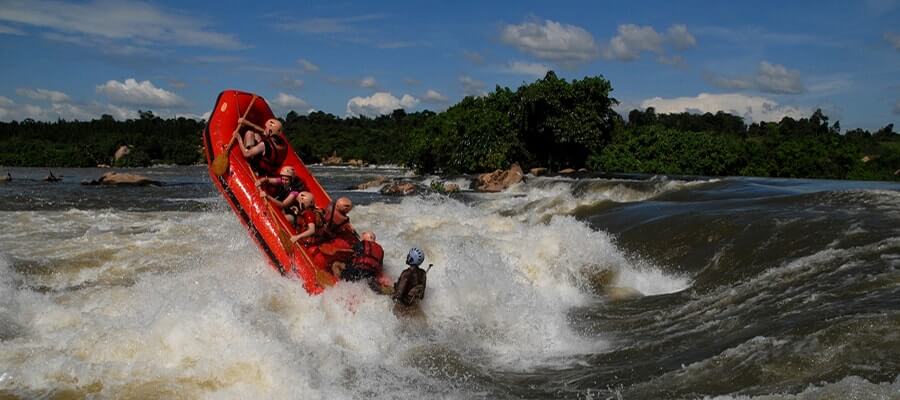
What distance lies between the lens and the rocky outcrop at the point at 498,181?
28580 mm

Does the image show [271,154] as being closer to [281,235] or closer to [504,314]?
[281,235]

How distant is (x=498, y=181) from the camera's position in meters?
29.1

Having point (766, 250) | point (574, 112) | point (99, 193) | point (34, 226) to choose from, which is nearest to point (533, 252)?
point (766, 250)

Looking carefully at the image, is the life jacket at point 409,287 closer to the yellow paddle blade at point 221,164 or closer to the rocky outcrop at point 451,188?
the yellow paddle blade at point 221,164

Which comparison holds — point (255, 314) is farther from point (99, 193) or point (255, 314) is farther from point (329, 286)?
point (99, 193)

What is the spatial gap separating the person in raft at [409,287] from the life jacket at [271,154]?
158 inches

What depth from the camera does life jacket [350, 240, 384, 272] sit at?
8477 mm

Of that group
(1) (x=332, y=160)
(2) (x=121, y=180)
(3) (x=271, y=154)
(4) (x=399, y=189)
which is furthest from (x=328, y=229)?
(1) (x=332, y=160)

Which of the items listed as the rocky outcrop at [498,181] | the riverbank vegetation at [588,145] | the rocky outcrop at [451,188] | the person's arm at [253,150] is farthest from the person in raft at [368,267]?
the riverbank vegetation at [588,145]

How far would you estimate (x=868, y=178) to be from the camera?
35.6 metres

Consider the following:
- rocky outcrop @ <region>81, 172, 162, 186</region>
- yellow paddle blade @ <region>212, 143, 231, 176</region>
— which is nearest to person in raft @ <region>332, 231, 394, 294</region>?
yellow paddle blade @ <region>212, 143, 231, 176</region>

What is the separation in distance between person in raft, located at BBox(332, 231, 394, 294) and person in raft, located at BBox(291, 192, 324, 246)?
66 cm

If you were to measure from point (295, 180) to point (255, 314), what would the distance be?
3.36 metres

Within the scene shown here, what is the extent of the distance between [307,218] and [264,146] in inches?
87.7
